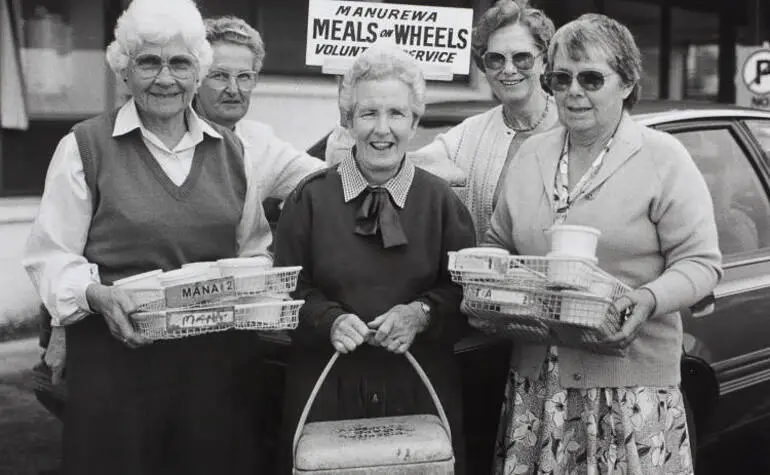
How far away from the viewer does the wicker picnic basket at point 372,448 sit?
2783 mm

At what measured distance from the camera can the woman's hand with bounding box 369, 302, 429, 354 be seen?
2916 mm

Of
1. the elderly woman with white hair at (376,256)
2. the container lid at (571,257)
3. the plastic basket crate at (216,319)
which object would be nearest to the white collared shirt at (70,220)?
the plastic basket crate at (216,319)

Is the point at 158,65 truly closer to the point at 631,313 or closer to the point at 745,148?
the point at 631,313

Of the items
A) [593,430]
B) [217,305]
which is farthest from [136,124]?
[593,430]

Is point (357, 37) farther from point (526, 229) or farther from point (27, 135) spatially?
point (27, 135)

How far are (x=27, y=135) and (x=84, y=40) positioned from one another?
892mm

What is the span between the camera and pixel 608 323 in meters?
2.77

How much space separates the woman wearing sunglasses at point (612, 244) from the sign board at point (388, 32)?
95cm

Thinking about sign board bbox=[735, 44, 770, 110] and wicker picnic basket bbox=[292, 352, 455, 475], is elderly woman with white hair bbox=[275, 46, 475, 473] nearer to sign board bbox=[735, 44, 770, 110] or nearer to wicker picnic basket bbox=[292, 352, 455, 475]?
wicker picnic basket bbox=[292, 352, 455, 475]

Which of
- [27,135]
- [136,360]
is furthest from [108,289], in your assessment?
[27,135]

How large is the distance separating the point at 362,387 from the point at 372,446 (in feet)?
1.01

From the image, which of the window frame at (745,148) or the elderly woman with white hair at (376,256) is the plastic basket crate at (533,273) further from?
the window frame at (745,148)

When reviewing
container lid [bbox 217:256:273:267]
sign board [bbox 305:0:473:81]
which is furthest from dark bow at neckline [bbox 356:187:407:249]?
sign board [bbox 305:0:473:81]

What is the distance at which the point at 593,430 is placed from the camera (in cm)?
308
